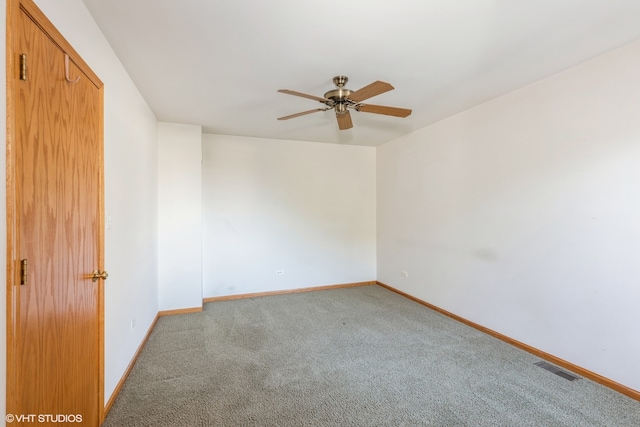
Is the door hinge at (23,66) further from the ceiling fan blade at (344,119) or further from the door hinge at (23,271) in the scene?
the ceiling fan blade at (344,119)

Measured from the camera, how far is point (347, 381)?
91.8 inches

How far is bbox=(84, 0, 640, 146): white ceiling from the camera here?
5.62ft

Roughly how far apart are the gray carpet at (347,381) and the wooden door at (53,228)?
0.63 meters

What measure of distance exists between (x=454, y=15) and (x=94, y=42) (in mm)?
2185

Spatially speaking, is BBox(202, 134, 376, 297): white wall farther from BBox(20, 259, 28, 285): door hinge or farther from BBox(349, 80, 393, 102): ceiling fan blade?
BBox(20, 259, 28, 285): door hinge

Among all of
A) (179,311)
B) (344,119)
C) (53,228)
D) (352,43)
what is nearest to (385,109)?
(344,119)

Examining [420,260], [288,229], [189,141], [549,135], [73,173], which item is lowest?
[420,260]

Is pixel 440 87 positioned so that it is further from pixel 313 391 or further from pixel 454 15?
pixel 313 391

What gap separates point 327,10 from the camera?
172 cm

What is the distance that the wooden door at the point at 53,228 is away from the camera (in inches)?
41.6

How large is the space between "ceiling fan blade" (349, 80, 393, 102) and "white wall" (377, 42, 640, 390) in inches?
66.4

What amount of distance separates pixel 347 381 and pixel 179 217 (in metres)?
2.92

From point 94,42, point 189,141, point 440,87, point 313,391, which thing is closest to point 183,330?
point 313,391

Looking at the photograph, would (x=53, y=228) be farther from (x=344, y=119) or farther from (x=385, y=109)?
(x=385, y=109)
